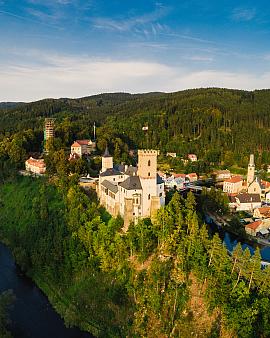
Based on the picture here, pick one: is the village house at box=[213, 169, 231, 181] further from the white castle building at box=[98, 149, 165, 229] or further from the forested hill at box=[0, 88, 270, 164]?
the white castle building at box=[98, 149, 165, 229]

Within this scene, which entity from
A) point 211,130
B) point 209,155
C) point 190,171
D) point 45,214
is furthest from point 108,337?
point 211,130

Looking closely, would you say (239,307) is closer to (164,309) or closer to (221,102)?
(164,309)

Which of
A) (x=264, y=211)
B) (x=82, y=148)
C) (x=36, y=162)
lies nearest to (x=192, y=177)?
(x=82, y=148)

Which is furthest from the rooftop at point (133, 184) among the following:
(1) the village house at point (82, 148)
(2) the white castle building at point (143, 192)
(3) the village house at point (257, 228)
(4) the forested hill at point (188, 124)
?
(4) the forested hill at point (188, 124)

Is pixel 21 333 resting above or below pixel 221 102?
below

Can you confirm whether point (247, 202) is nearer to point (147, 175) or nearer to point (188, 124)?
point (147, 175)

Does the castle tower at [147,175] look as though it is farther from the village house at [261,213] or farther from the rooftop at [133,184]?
the village house at [261,213]
